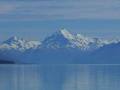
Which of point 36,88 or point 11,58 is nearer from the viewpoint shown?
point 36,88

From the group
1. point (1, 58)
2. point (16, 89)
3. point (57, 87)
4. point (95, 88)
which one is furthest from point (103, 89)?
point (1, 58)

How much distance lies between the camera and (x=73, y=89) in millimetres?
35594

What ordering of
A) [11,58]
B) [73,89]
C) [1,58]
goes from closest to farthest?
[73,89] → [1,58] → [11,58]

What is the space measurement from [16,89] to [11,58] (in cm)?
14173

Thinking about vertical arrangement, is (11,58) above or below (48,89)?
above

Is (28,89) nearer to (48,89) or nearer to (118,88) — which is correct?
(48,89)

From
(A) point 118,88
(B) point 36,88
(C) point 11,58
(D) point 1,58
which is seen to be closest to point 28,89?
(B) point 36,88

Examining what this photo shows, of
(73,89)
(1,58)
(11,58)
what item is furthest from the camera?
(11,58)

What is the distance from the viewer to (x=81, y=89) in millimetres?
36031

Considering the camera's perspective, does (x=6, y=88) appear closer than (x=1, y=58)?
Yes

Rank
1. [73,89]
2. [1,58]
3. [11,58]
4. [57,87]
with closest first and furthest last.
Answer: [73,89], [57,87], [1,58], [11,58]

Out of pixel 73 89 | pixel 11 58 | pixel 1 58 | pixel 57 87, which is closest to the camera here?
pixel 73 89

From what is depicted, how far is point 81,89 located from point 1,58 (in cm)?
11558

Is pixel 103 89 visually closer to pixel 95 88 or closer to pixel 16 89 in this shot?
pixel 95 88
